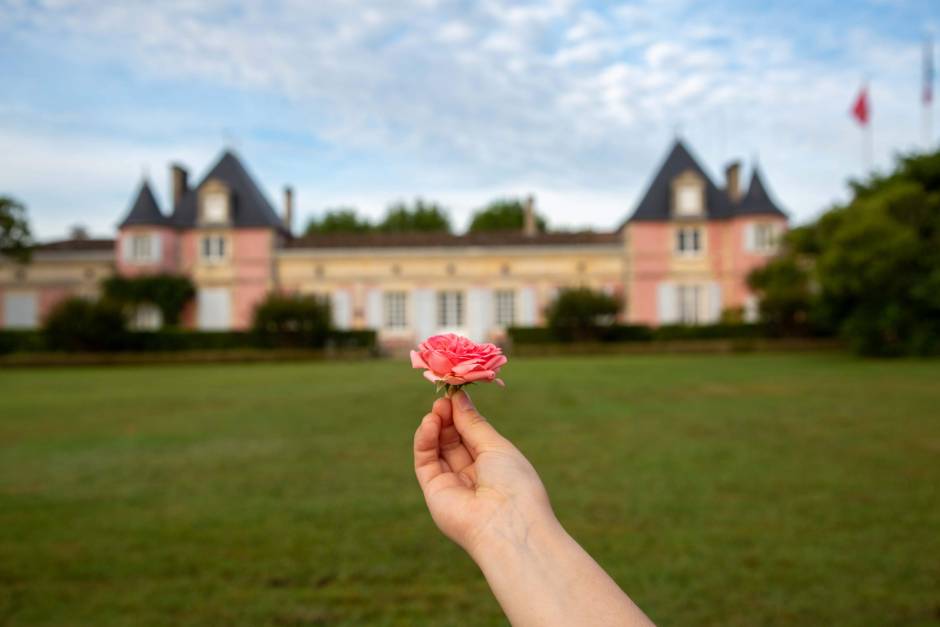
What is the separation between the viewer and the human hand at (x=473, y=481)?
1279mm

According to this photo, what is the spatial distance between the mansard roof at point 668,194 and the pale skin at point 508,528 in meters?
32.5

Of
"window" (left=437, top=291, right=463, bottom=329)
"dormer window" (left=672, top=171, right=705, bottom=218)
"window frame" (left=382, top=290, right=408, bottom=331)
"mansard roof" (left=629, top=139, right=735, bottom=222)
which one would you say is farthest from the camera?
"window frame" (left=382, top=290, right=408, bottom=331)

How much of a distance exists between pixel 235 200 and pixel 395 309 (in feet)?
28.2

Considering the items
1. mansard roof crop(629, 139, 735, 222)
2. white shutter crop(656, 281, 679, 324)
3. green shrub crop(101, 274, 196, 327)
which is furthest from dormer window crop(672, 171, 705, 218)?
green shrub crop(101, 274, 196, 327)

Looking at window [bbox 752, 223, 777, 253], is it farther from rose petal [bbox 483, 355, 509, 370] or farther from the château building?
rose petal [bbox 483, 355, 509, 370]

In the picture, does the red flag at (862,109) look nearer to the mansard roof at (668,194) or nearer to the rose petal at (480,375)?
the mansard roof at (668,194)

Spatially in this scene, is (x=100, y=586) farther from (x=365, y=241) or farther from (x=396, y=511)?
(x=365, y=241)

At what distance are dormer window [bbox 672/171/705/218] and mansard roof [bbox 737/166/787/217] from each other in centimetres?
162

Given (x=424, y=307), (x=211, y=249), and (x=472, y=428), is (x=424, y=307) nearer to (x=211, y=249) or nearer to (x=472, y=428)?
(x=211, y=249)

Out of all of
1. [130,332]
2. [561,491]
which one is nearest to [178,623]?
[561,491]

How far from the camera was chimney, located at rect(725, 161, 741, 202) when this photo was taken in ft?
110

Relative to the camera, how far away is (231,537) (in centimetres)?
502

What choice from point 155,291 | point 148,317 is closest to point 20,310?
point 148,317

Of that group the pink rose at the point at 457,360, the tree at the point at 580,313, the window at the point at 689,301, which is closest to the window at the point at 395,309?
the tree at the point at 580,313
